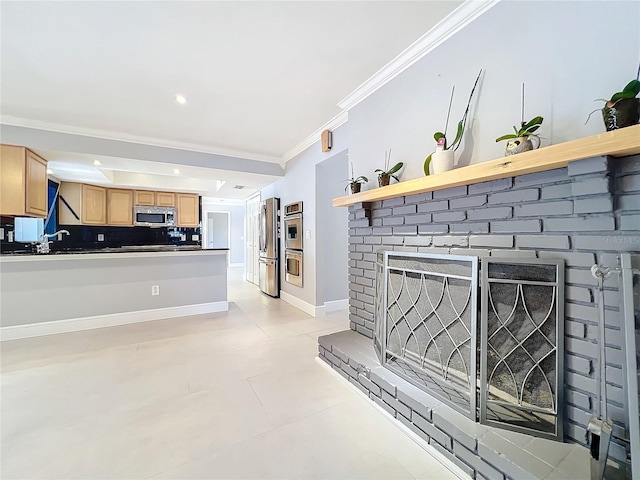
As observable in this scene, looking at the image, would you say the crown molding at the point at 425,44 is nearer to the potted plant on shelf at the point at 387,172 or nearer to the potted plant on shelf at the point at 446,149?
the potted plant on shelf at the point at 446,149

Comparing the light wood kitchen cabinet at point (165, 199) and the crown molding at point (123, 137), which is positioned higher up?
the crown molding at point (123, 137)

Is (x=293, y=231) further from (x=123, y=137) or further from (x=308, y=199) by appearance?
(x=123, y=137)

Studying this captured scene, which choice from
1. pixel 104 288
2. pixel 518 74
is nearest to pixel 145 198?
pixel 104 288

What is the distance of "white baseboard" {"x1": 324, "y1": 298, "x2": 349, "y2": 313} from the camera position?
152 inches

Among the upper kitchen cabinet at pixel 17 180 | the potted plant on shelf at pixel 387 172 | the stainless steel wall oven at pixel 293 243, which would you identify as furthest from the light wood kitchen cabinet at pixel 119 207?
the potted plant on shelf at pixel 387 172

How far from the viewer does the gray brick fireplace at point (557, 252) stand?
104cm

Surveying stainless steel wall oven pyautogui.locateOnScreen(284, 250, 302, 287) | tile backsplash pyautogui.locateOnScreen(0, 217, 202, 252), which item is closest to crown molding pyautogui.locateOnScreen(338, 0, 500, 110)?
stainless steel wall oven pyautogui.locateOnScreen(284, 250, 302, 287)

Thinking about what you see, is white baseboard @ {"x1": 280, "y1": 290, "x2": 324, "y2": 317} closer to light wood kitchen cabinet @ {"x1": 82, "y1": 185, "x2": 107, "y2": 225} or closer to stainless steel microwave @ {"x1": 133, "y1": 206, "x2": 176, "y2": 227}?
stainless steel microwave @ {"x1": 133, "y1": 206, "x2": 176, "y2": 227}

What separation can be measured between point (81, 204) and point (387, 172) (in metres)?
5.93

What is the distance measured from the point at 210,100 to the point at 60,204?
175 inches

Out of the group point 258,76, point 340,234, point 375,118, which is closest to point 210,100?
point 258,76

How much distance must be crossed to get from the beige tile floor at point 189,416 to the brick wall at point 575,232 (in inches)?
31.4

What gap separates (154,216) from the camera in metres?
5.92

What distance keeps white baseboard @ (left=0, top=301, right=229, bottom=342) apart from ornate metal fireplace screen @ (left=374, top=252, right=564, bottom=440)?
10.6 feet
